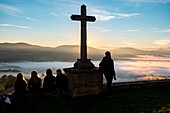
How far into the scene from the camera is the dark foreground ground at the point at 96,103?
7.93 metres

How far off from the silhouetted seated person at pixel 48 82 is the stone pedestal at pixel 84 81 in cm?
62

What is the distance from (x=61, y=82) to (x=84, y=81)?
0.88 metres

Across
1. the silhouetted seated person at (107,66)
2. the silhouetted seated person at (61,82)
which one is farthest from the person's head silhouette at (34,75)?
the silhouetted seated person at (107,66)

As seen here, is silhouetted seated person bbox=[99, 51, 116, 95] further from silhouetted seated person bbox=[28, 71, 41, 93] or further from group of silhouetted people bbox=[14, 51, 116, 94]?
silhouetted seated person bbox=[28, 71, 41, 93]

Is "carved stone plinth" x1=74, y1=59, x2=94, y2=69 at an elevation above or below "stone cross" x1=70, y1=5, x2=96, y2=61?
below

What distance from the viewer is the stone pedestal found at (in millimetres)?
9352

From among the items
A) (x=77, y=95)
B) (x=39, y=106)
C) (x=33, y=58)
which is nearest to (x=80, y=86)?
(x=77, y=95)

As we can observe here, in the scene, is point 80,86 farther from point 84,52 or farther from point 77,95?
point 84,52

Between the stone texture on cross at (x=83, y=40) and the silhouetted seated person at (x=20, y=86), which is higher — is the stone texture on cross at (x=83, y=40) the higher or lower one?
the higher one

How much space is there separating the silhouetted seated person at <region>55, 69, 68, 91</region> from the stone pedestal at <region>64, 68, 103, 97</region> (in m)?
0.16

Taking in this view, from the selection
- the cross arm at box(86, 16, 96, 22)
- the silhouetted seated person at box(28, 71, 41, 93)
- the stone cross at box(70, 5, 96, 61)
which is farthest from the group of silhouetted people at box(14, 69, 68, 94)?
the cross arm at box(86, 16, 96, 22)

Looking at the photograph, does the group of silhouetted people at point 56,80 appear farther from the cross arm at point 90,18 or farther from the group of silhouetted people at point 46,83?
the cross arm at point 90,18

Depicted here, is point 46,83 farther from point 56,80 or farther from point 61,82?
point 61,82

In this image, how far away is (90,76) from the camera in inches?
377
